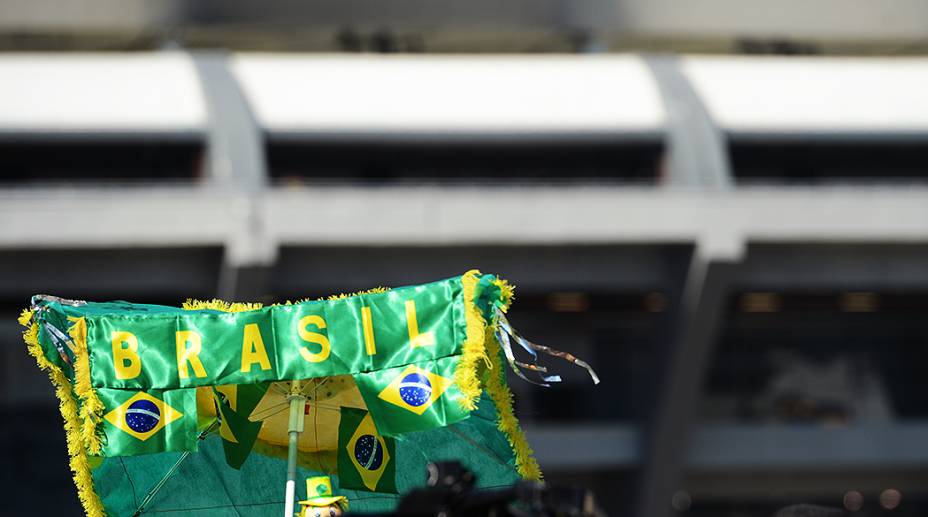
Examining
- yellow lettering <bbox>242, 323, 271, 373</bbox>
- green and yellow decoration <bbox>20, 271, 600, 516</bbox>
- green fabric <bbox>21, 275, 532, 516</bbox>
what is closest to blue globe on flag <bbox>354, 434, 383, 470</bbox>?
green and yellow decoration <bbox>20, 271, 600, 516</bbox>

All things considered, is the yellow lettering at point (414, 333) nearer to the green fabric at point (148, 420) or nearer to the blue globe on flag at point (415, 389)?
the blue globe on flag at point (415, 389)

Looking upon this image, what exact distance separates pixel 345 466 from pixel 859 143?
759 inches

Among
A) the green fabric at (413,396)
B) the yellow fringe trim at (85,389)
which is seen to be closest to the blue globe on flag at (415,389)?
the green fabric at (413,396)

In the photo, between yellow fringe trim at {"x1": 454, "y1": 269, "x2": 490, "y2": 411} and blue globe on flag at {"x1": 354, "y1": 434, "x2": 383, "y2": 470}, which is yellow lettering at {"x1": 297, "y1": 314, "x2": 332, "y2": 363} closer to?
yellow fringe trim at {"x1": 454, "y1": 269, "x2": 490, "y2": 411}

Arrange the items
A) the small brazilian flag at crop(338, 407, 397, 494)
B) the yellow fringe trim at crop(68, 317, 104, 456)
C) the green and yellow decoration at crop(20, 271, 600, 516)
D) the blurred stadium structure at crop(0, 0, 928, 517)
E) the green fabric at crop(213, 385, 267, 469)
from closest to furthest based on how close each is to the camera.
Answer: the green and yellow decoration at crop(20, 271, 600, 516) < the yellow fringe trim at crop(68, 317, 104, 456) < the green fabric at crop(213, 385, 267, 469) < the small brazilian flag at crop(338, 407, 397, 494) < the blurred stadium structure at crop(0, 0, 928, 517)

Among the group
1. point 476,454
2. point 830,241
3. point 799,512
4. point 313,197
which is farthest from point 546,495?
point 830,241

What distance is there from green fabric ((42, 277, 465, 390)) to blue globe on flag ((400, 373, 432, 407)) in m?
0.10

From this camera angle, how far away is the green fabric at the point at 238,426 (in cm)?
796

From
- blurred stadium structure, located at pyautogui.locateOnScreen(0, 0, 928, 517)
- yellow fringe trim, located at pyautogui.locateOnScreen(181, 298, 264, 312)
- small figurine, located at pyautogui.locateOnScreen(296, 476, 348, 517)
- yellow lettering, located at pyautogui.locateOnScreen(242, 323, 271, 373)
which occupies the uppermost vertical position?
blurred stadium structure, located at pyautogui.locateOnScreen(0, 0, 928, 517)

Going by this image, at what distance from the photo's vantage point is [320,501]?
282 inches

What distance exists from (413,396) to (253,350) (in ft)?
2.95

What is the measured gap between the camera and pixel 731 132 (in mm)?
24516

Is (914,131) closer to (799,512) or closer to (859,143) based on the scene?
(859,143)

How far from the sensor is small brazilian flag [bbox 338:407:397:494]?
821 cm
